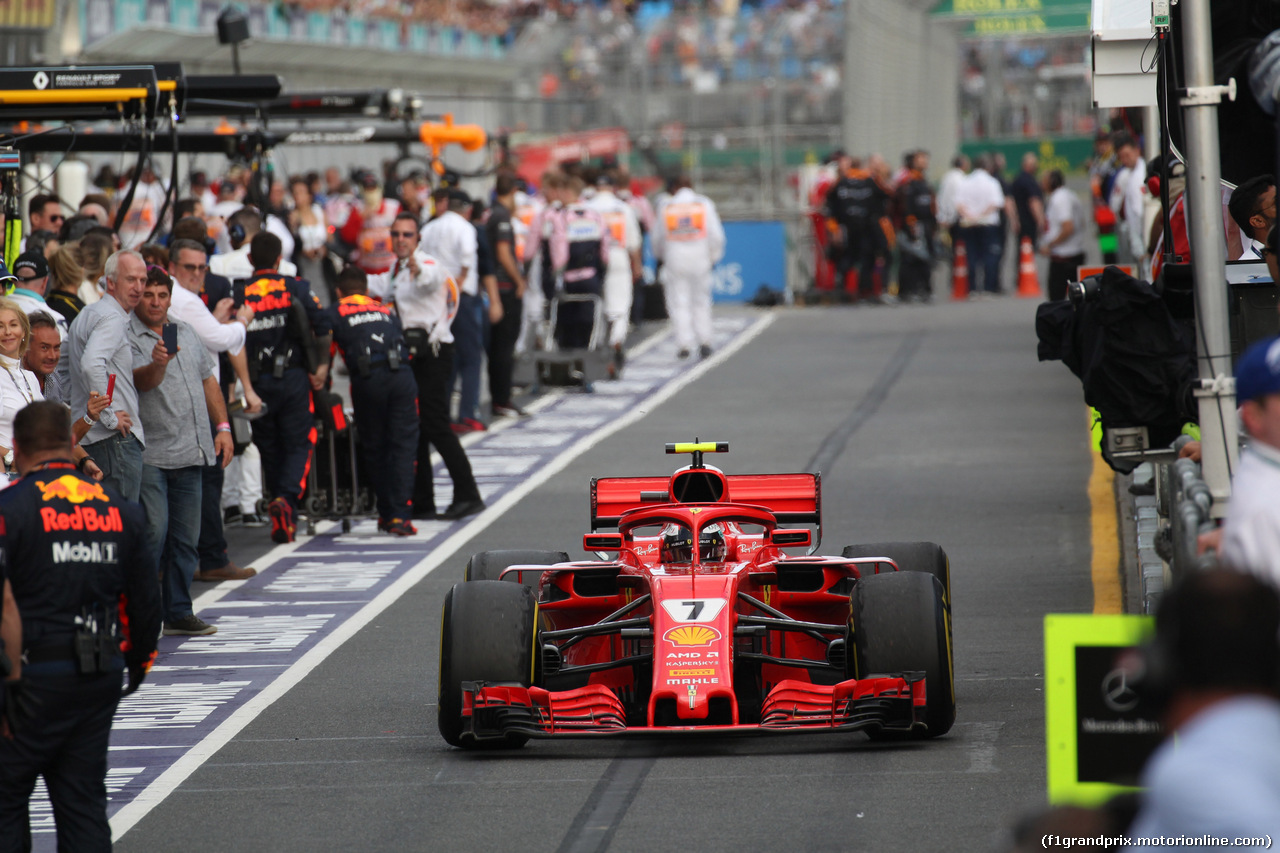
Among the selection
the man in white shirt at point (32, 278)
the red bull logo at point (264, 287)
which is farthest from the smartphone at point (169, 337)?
the red bull logo at point (264, 287)

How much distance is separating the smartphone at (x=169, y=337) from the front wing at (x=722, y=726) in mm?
3136

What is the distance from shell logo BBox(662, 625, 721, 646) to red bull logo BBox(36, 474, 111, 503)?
91.4 inches

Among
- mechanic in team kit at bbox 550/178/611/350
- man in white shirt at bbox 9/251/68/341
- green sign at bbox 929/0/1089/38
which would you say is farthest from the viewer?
green sign at bbox 929/0/1089/38

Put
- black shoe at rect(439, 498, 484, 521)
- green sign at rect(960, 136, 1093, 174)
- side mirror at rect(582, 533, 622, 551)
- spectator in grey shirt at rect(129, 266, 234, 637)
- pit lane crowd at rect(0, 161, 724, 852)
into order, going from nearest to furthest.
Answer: pit lane crowd at rect(0, 161, 724, 852) → side mirror at rect(582, 533, 622, 551) → spectator in grey shirt at rect(129, 266, 234, 637) → black shoe at rect(439, 498, 484, 521) → green sign at rect(960, 136, 1093, 174)

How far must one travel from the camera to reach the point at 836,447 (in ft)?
51.9

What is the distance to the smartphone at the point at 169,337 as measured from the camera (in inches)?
377

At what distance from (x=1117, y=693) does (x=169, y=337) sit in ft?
20.6

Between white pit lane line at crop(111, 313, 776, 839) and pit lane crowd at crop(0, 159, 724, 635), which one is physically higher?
pit lane crowd at crop(0, 159, 724, 635)

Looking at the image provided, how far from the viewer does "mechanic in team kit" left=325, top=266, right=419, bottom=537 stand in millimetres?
12148

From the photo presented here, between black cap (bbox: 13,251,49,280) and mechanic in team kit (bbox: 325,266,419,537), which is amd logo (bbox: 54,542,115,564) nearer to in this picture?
black cap (bbox: 13,251,49,280)

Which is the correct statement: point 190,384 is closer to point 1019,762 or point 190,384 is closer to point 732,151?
point 1019,762

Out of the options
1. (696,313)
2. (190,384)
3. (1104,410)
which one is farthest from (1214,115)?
(696,313)

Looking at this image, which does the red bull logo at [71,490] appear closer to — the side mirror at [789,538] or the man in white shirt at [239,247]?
the side mirror at [789,538]

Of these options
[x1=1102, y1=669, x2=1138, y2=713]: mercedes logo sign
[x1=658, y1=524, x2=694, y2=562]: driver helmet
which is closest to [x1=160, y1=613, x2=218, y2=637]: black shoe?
[x1=658, y1=524, x2=694, y2=562]: driver helmet
